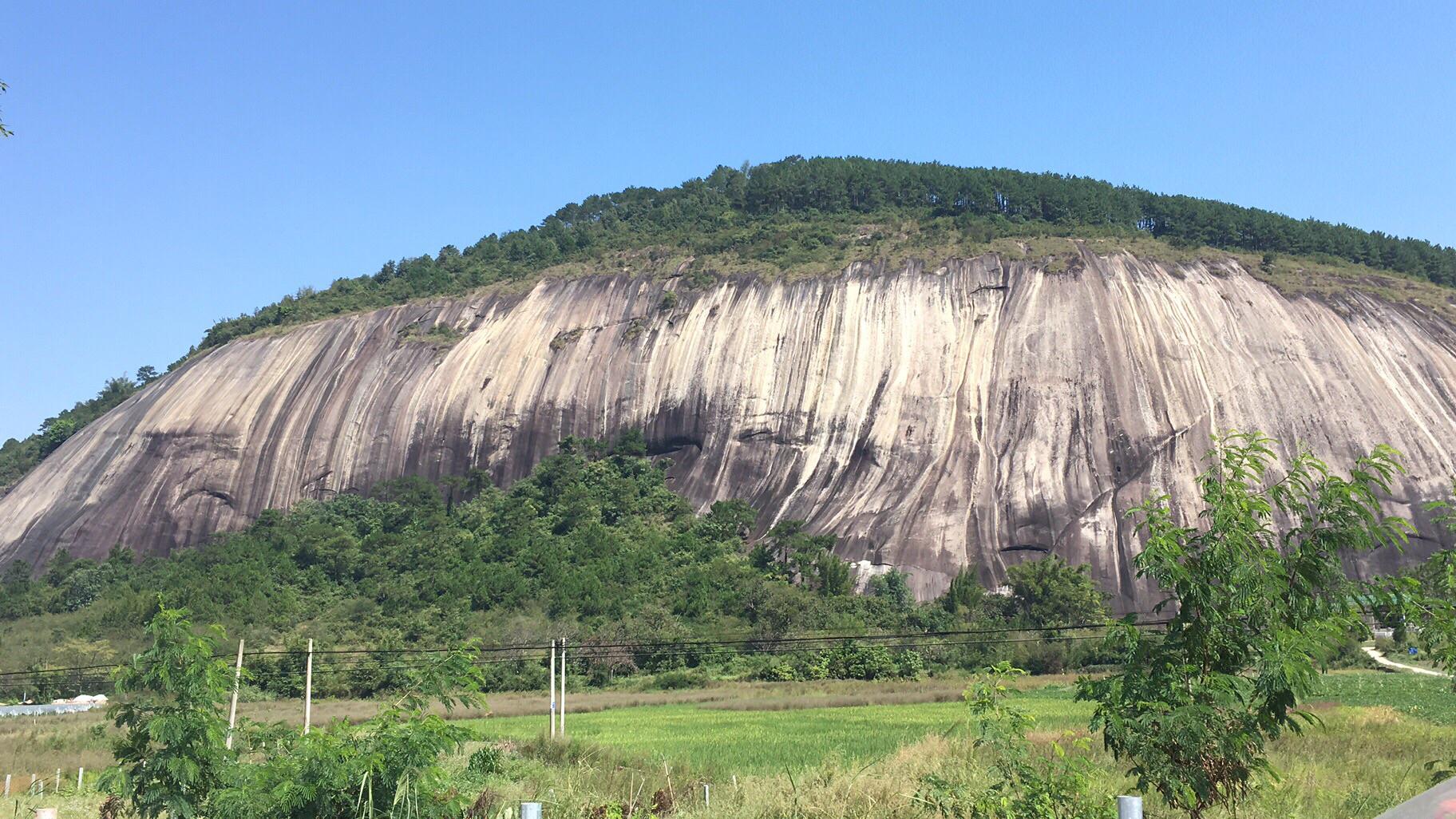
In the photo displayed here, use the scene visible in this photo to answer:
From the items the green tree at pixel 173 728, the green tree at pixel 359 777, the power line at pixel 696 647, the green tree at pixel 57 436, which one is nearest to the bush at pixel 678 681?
the power line at pixel 696 647

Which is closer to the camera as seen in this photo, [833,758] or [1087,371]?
[833,758]

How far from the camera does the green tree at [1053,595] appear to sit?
55688mm

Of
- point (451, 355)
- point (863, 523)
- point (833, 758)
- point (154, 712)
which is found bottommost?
point (833, 758)

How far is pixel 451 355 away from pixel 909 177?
1750 inches

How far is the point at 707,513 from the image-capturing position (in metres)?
74.0

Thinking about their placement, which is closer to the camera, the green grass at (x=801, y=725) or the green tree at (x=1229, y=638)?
the green tree at (x=1229, y=638)

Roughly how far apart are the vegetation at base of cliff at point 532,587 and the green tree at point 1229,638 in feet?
127

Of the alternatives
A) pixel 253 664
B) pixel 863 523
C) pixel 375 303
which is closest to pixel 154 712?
pixel 253 664

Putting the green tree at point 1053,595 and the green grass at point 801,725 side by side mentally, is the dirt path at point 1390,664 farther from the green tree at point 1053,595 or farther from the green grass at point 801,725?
the green tree at point 1053,595

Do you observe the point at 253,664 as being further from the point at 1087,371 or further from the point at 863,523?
the point at 1087,371

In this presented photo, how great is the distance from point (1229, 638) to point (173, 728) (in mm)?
10638

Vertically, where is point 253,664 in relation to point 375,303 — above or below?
below

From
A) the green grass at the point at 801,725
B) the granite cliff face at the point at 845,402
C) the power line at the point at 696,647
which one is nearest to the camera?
the green grass at the point at 801,725

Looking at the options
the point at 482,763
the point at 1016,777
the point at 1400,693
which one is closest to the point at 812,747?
the point at 1016,777
